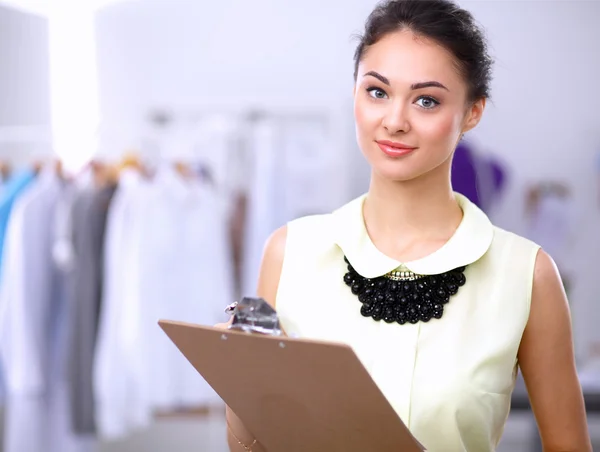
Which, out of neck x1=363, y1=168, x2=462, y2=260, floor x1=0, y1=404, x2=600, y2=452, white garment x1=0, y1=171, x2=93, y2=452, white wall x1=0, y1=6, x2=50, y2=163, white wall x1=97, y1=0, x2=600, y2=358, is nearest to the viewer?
neck x1=363, y1=168, x2=462, y2=260

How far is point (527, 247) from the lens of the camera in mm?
1380

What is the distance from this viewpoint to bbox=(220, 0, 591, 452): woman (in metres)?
1.29

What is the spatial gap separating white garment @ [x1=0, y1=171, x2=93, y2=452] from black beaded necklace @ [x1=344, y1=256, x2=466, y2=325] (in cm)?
208

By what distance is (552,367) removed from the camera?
133cm

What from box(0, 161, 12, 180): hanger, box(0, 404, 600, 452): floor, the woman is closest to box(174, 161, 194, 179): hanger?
box(0, 161, 12, 180): hanger

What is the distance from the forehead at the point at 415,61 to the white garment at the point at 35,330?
219 cm

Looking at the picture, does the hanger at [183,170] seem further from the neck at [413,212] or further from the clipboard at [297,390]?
the clipboard at [297,390]

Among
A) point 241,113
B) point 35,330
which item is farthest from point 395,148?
point 241,113

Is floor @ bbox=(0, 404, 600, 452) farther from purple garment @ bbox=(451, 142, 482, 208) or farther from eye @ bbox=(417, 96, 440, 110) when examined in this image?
eye @ bbox=(417, 96, 440, 110)

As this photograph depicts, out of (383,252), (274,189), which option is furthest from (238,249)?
(383,252)

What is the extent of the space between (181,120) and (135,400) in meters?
1.27

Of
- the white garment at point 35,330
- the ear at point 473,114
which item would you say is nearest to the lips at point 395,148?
the ear at point 473,114

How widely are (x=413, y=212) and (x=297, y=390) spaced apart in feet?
1.35

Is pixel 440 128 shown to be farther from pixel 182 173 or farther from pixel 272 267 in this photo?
pixel 182 173
